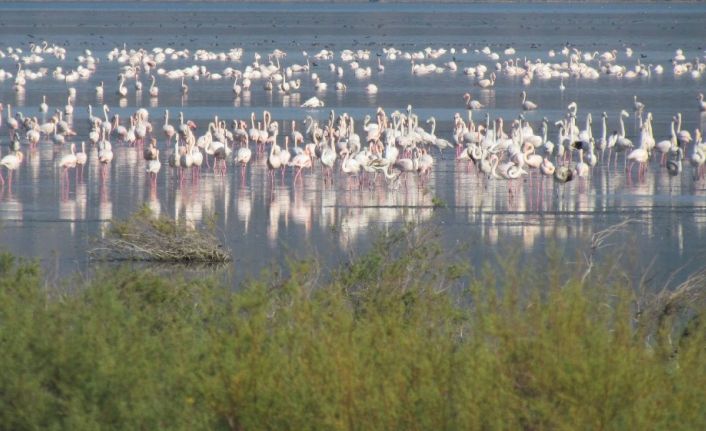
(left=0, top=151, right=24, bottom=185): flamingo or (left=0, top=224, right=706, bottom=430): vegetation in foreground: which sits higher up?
(left=0, top=151, right=24, bottom=185): flamingo

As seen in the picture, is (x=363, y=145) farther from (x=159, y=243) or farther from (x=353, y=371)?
(x=353, y=371)

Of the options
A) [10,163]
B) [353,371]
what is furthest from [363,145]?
[353,371]

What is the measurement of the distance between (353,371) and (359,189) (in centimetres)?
1324

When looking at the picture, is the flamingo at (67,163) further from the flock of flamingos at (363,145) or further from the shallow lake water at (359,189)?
the shallow lake water at (359,189)

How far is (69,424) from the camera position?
558cm

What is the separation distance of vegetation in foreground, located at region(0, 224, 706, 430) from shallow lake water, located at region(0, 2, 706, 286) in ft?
3.63

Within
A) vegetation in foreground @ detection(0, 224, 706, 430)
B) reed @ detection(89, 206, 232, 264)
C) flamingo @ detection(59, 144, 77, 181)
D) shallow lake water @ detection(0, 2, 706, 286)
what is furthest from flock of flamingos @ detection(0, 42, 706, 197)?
vegetation in foreground @ detection(0, 224, 706, 430)

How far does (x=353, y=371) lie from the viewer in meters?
5.37

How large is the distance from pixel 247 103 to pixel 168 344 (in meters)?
28.8

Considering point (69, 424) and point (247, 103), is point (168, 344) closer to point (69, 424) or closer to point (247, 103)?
point (69, 424)

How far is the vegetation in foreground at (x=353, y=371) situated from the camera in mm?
5203

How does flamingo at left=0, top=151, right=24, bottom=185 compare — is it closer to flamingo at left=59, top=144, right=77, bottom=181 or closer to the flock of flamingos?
the flock of flamingos

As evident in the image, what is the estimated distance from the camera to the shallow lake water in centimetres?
1425

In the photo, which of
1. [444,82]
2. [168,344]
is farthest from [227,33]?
[168,344]
